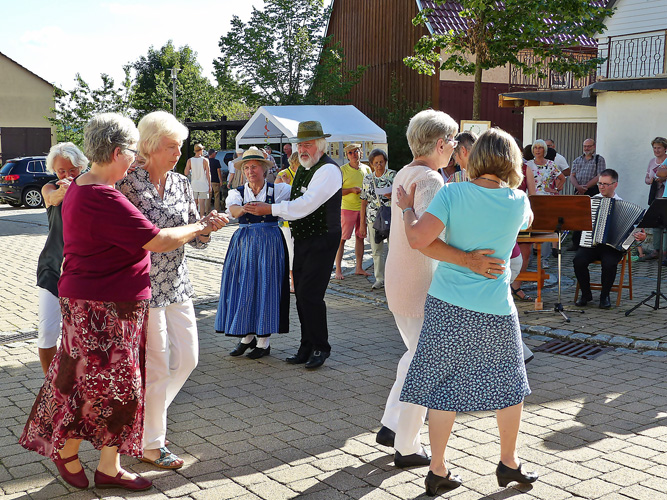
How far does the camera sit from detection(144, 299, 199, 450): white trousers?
4270 millimetres

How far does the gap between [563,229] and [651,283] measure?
3.10 m

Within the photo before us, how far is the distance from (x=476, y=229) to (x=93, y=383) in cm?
202

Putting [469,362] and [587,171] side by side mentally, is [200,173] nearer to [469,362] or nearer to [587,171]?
[587,171]

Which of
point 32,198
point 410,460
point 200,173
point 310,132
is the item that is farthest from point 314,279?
point 32,198

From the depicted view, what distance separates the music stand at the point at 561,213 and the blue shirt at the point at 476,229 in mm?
4909

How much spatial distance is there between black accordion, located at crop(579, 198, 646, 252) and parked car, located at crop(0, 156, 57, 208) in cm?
2127

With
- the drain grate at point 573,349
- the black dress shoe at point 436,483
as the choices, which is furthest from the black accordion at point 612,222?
the black dress shoe at point 436,483

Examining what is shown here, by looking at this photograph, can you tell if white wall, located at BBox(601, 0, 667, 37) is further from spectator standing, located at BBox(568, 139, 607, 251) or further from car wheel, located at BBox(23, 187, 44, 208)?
car wheel, located at BBox(23, 187, 44, 208)

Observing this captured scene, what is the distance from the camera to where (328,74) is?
30156 millimetres

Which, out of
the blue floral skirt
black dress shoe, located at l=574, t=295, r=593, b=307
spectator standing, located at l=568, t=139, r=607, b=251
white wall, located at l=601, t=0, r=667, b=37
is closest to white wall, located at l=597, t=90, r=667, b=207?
spectator standing, located at l=568, t=139, r=607, b=251

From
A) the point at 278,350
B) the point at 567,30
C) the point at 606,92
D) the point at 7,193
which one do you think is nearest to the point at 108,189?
the point at 278,350

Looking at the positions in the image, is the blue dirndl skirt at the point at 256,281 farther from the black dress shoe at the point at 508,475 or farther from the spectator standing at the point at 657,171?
the spectator standing at the point at 657,171

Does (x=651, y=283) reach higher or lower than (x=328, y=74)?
lower

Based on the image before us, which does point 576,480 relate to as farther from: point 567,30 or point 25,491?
point 567,30
